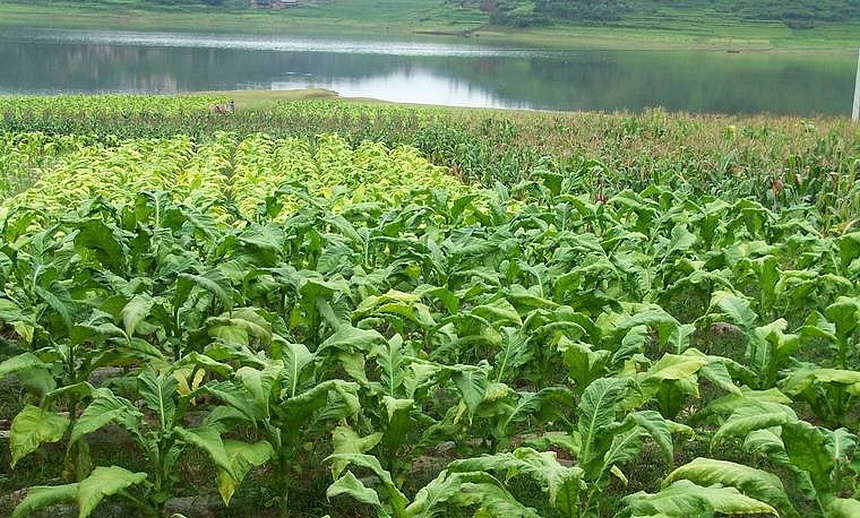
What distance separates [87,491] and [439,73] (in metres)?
54.0

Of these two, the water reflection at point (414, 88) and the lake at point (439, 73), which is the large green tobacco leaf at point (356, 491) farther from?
the water reflection at point (414, 88)

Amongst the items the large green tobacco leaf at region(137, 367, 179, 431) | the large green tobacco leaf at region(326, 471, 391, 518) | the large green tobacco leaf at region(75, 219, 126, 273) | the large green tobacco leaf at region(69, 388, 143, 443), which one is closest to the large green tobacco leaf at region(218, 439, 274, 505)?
the large green tobacco leaf at region(137, 367, 179, 431)

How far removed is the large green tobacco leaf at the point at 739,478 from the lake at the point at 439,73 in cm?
2824

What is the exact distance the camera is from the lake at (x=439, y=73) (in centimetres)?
4081

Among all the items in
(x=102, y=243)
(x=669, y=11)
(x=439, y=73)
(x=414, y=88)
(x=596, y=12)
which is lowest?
(x=414, y=88)

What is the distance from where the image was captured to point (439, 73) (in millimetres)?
56000

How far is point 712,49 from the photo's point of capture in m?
87.9

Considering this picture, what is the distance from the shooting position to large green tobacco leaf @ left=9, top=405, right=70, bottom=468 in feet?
12.1

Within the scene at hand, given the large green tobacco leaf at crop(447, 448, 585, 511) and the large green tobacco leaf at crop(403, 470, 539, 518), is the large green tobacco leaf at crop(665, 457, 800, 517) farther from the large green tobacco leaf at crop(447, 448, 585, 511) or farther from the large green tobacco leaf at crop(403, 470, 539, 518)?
the large green tobacco leaf at crop(403, 470, 539, 518)

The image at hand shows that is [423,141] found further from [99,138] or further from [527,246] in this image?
[527,246]

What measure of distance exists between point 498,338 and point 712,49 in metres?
89.5

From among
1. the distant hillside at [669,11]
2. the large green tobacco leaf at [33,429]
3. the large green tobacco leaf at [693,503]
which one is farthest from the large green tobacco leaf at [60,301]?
the distant hillside at [669,11]

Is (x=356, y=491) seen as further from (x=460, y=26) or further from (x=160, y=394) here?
(x=460, y=26)

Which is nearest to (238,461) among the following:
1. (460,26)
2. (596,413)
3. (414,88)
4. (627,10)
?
(596,413)
